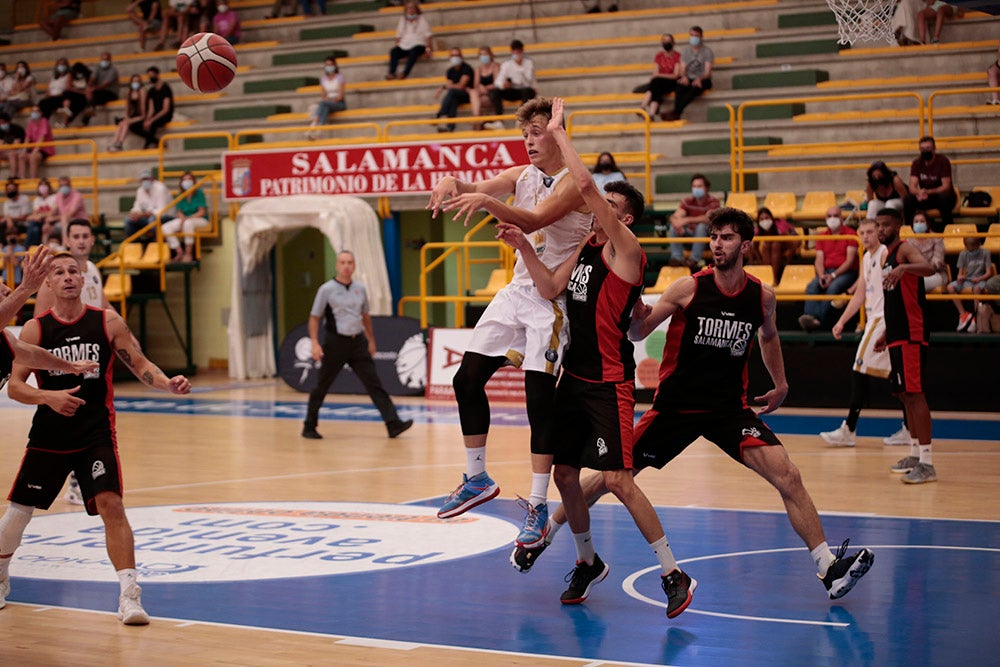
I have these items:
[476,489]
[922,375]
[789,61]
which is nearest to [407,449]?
[922,375]

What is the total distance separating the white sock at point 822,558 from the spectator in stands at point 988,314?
9.48 m

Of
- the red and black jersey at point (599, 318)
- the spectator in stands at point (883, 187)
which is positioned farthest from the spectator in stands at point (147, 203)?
the red and black jersey at point (599, 318)

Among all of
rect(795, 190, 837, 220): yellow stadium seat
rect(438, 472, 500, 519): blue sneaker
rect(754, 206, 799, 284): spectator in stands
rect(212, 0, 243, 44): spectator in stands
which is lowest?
rect(438, 472, 500, 519): blue sneaker

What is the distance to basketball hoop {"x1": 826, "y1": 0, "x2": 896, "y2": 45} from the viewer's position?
14344mm

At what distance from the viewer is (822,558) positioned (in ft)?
22.7

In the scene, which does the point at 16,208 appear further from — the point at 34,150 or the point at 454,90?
the point at 454,90

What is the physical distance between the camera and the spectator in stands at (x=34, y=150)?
25.2 metres

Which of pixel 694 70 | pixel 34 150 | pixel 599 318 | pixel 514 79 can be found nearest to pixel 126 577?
pixel 599 318

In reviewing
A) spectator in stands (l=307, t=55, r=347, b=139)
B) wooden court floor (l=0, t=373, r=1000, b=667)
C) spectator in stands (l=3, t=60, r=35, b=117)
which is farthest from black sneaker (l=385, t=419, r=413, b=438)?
spectator in stands (l=3, t=60, r=35, b=117)

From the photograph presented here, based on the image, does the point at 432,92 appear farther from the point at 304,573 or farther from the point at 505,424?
the point at 304,573

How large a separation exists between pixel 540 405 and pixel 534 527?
2.11 ft

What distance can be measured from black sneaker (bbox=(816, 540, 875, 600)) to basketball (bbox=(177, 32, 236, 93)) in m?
5.32

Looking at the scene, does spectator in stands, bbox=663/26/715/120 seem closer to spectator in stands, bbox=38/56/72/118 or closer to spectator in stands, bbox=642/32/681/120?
spectator in stands, bbox=642/32/681/120

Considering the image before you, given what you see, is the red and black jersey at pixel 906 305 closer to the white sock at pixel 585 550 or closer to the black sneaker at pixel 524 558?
the white sock at pixel 585 550
